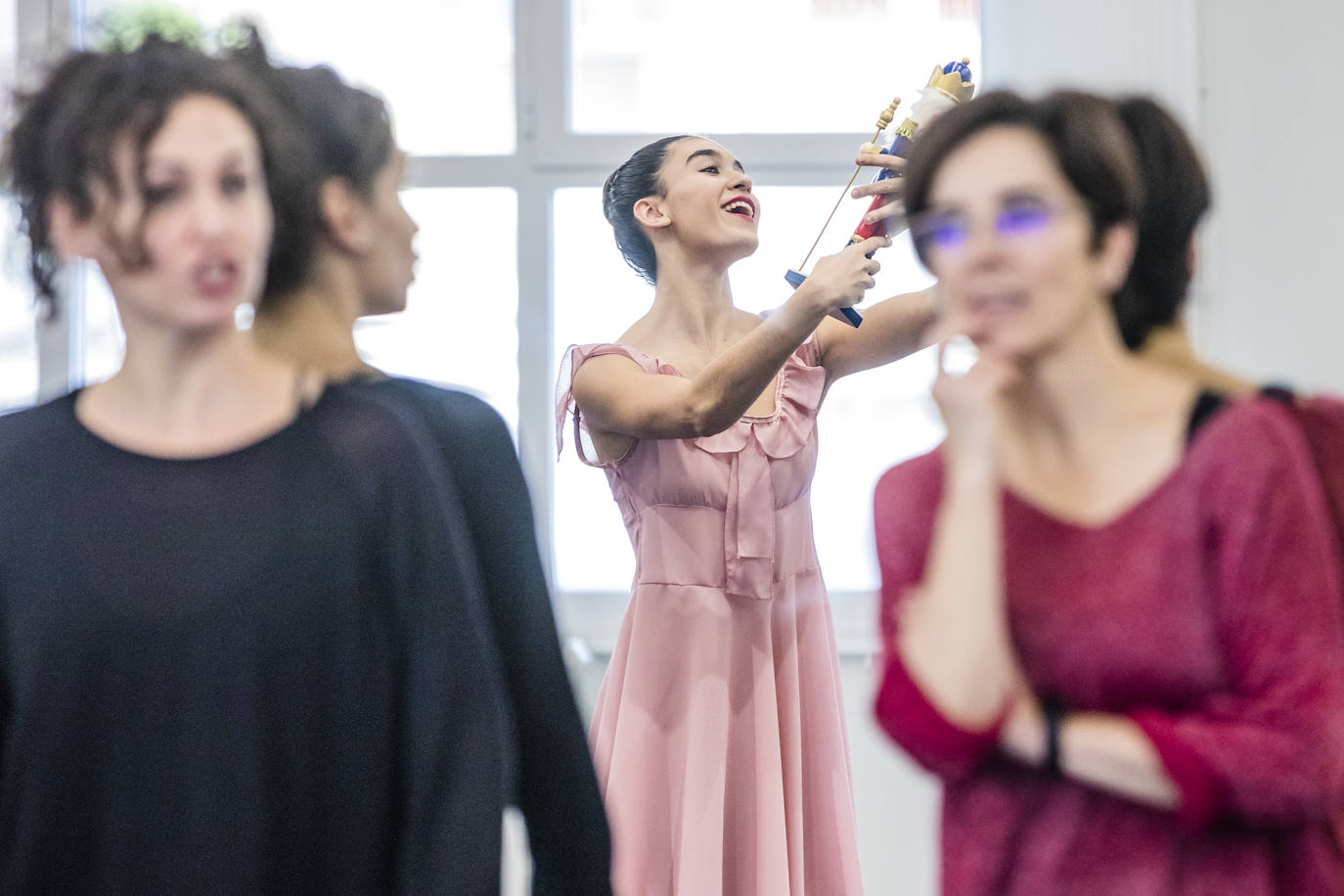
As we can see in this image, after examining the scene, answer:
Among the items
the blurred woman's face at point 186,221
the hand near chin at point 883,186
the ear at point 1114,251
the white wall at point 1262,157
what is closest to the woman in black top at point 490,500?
the blurred woman's face at point 186,221

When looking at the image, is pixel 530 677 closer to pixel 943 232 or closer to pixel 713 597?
pixel 943 232

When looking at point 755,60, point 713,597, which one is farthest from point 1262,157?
point 713,597

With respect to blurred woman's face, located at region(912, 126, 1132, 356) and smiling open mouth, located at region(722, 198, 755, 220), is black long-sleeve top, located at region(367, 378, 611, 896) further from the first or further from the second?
smiling open mouth, located at region(722, 198, 755, 220)

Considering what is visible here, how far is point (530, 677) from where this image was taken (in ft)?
3.40

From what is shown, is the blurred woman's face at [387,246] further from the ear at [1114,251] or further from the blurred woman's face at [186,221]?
the ear at [1114,251]

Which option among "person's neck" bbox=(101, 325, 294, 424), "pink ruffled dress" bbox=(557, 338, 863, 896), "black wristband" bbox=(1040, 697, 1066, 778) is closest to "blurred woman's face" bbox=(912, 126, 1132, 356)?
"black wristband" bbox=(1040, 697, 1066, 778)

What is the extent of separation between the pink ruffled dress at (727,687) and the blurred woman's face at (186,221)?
102 cm

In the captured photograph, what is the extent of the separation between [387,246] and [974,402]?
1.61 feet

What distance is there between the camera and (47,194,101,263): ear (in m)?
0.87

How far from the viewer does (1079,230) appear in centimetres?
88

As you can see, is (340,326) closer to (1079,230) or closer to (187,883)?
(187,883)

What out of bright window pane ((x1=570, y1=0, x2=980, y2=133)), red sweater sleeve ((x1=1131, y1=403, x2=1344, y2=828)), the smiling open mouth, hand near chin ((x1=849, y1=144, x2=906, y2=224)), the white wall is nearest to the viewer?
red sweater sleeve ((x1=1131, y1=403, x2=1344, y2=828))

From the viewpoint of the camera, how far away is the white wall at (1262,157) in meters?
2.48

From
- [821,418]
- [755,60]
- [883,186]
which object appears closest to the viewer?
[883,186]
